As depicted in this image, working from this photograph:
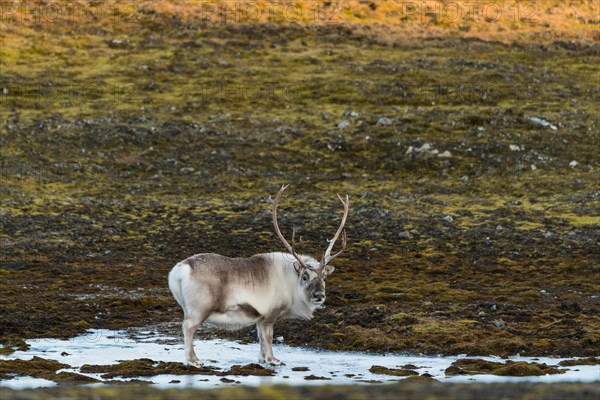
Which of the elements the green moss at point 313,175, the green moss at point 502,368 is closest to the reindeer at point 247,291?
the green moss at point 313,175

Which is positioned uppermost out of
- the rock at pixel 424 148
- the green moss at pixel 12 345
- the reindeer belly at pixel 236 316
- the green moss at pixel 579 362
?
the reindeer belly at pixel 236 316

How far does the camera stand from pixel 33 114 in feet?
136

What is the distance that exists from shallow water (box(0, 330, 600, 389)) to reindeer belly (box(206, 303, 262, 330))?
0.64 m

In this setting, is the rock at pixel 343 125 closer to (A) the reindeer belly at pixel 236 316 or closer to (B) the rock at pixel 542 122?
(B) the rock at pixel 542 122

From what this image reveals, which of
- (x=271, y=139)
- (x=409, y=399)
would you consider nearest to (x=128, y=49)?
(x=271, y=139)

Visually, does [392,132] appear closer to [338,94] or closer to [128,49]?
[338,94]

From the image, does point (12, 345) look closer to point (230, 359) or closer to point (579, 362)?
point (230, 359)

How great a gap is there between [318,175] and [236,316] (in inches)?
810

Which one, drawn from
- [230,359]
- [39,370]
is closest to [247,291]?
[230,359]

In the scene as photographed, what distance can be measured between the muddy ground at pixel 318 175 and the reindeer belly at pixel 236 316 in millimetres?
1971

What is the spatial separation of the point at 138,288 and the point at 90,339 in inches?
196

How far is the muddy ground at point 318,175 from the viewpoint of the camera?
65.8 ft

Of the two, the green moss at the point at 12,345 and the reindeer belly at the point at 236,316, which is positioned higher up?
the reindeer belly at the point at 236,316

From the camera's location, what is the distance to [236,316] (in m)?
16.1
